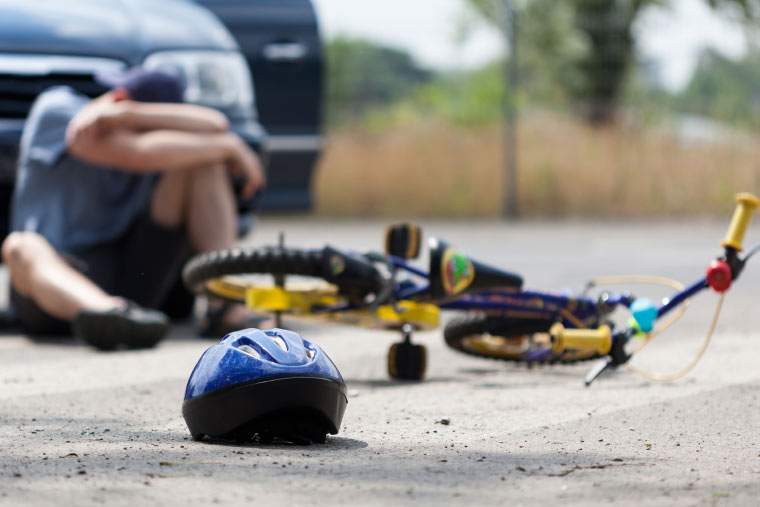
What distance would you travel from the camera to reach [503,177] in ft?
73.3

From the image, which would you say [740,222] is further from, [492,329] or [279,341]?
[279,341]

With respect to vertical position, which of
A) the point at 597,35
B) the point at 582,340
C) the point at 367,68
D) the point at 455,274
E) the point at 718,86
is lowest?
the point at 367,68

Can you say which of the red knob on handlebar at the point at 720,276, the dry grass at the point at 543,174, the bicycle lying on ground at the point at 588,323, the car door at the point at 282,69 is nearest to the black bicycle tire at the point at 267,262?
the bicycle lying on ground at the point at 588,323

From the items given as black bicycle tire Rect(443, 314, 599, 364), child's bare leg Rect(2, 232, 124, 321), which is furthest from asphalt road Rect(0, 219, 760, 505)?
child's bare leg Rect(2, 232, 124, 321)

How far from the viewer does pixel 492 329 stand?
22.5 ft

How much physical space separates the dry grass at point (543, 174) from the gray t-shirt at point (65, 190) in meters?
13.4

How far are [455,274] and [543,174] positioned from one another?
51.7 ft

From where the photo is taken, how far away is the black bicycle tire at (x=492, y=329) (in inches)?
268

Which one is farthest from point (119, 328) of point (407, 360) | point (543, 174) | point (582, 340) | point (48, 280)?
point (543, 174)

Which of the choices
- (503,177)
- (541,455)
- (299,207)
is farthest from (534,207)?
(541,455)

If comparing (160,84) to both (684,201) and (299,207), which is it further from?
(684,201)

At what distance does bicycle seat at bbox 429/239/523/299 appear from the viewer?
6371 millimetres

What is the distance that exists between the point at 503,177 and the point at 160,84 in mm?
14512

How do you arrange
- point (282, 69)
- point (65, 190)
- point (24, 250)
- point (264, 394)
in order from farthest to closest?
point (282, 69) → point (65, 190) → point (24, 250) → point (264, 394)
